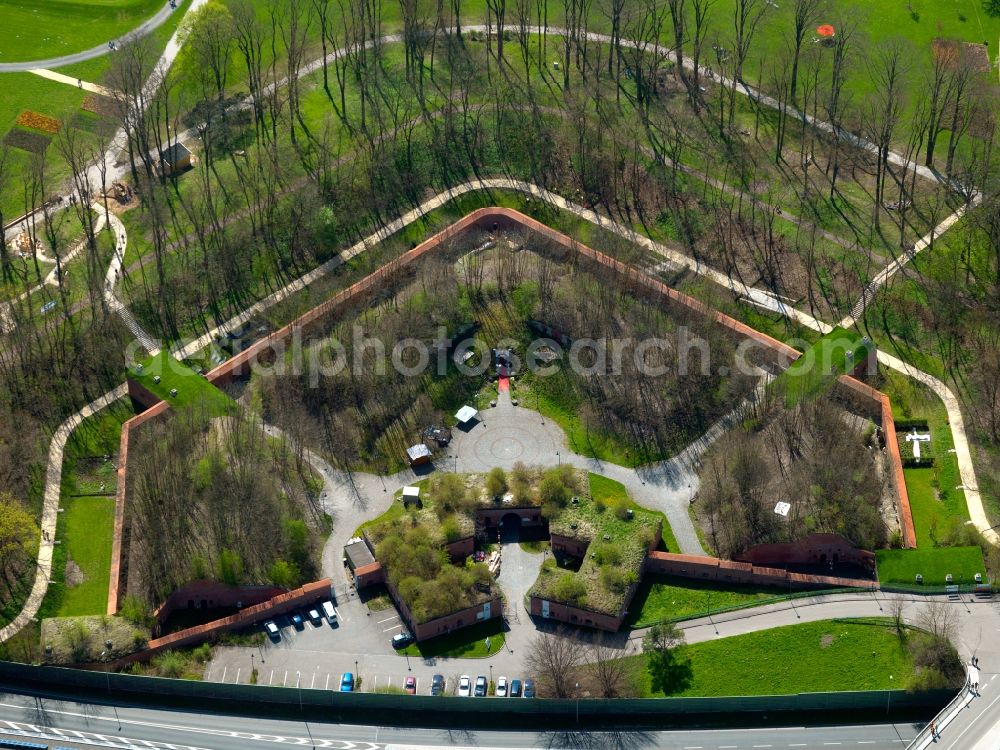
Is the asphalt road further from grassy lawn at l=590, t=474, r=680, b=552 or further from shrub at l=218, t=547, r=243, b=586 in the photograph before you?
grassy lawn at l=590, t=474, r=680, b=552

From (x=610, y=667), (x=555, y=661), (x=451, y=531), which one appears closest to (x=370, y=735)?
(x=555, y=661)

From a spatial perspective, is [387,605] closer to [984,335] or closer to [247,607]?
[247,607]

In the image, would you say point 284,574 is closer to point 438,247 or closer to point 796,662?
point 796,662

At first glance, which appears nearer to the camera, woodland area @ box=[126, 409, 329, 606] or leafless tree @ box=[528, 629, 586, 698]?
leafless tree @ box=[528, 629, 586, 698]

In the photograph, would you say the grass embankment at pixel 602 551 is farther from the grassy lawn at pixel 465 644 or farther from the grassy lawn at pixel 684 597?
the grassy lawn at pixel 465 644

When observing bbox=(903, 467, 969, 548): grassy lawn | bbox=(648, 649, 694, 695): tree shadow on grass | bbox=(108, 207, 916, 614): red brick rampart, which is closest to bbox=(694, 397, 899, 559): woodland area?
bbox=(108, 207, 916, 614): red brick rampart
